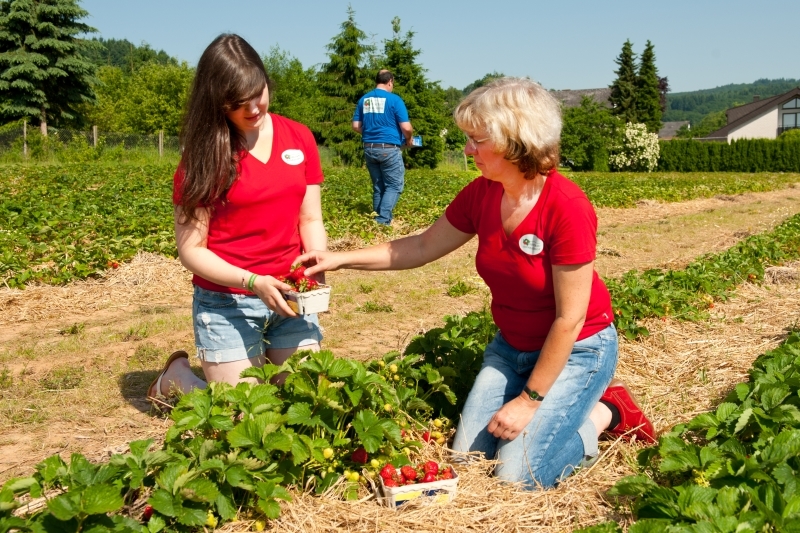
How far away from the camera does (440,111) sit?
36.1 m

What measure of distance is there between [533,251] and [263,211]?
126 cm

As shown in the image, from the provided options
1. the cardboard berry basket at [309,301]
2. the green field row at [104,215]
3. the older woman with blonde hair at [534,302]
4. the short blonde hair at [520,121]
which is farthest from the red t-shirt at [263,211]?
the green field row at [104,215]

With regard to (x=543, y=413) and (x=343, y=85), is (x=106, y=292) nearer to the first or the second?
(x=543, y=413)

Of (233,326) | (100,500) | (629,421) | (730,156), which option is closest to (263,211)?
(233,326)

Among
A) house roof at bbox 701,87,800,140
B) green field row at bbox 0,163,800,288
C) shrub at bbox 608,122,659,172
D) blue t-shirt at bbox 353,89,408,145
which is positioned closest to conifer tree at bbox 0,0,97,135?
green field row at bbox 0,163,800,288

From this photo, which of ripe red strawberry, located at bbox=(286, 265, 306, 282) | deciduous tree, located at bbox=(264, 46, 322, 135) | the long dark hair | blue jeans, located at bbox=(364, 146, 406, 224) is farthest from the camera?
deciduous tree, located at bbox=(264, 46, 322, 135)

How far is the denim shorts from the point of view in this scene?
3.56 m

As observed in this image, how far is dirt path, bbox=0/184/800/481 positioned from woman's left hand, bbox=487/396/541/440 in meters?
1.15

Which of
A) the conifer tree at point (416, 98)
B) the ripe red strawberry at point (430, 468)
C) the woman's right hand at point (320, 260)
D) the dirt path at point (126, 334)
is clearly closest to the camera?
the ripe red strawberry at point (430, 468)

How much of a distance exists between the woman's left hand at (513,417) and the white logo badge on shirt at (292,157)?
1.52 m

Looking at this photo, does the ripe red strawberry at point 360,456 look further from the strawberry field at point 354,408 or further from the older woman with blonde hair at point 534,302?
the older woman with blonde hair at point 534,302

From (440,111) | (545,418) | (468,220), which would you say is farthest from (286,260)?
(440,111)

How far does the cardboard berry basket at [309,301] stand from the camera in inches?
126

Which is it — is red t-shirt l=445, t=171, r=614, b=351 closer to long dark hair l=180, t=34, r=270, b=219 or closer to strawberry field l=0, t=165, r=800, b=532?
strawberry field l=0, t=165, r=800, b=532
